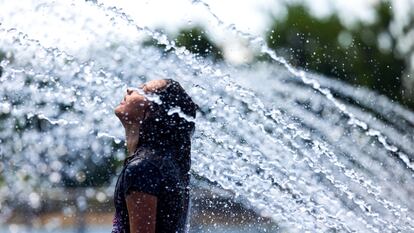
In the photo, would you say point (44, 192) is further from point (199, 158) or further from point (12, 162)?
point (199, 158)

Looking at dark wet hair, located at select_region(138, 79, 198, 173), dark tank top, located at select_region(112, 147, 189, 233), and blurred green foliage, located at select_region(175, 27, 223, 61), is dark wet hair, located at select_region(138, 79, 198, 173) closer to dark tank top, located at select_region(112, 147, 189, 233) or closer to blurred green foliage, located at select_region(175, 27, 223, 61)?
dark tank top, located at select_region(112, 147, 189, 233)

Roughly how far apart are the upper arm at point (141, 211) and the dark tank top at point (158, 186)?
0.06 feet

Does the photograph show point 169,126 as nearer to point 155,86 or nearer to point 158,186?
point 155,86

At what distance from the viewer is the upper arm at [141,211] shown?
3936 millimetres

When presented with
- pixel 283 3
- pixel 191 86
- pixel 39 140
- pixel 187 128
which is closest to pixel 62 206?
pixel 39 140

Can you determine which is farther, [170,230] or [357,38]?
[357,38]

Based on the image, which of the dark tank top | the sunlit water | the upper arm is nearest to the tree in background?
the sunlit water

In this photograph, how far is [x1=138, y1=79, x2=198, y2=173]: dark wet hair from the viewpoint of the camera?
417 cm

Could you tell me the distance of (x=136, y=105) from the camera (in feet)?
13.9

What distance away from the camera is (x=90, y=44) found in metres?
8.07

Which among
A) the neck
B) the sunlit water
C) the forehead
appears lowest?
the sunlit water

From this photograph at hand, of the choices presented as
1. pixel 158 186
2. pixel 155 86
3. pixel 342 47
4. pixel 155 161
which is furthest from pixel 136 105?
pixel 342 47

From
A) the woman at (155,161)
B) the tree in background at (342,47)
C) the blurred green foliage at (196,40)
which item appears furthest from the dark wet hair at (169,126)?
the blurred green foliage at (196,40)

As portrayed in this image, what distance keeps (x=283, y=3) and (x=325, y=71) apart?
3.39 m
